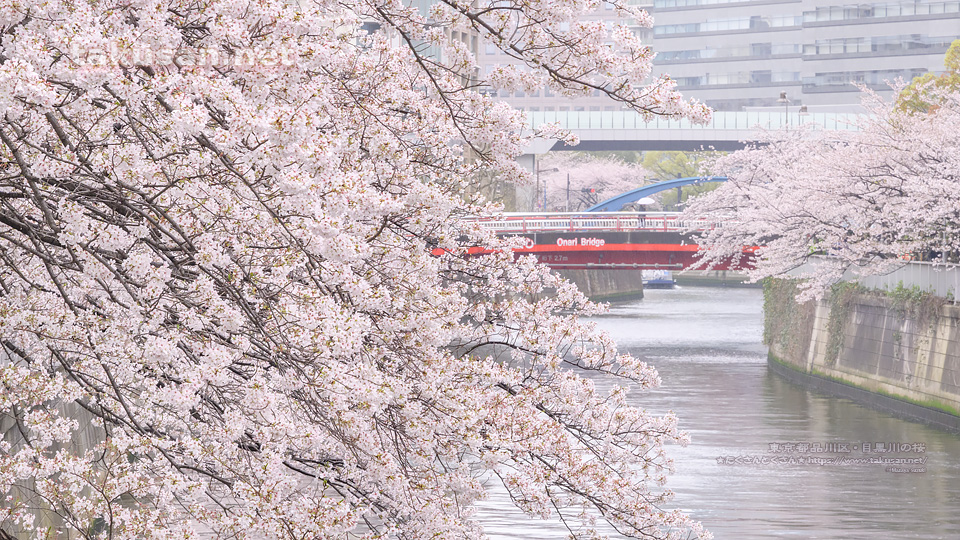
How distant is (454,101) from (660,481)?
10.5 feet

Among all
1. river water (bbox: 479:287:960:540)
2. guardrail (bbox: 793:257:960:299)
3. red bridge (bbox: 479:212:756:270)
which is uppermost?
red bridge (bbox: 479:212:756:270)

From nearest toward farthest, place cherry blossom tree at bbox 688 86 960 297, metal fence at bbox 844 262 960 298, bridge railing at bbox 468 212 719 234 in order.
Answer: metal fence at bbox 844 262 960 298, cherry blossom tree at bbox 688 86 960 297, bridge railing at bbox 468 212 719 234

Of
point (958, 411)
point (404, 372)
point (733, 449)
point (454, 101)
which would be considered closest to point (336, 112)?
point (454, 101)

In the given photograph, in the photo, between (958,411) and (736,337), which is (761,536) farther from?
(736,337)

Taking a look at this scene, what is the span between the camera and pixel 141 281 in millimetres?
5457

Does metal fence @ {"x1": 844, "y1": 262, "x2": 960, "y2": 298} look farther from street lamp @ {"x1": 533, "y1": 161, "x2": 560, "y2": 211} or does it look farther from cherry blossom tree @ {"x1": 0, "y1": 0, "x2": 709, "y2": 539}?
street lamp @ {"x1": 533, "y1": 161, "x2": 560, "y2": 211}

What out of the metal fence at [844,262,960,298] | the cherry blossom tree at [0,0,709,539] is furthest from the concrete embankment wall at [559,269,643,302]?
the cherry blossom tree at [0,0,709,539]

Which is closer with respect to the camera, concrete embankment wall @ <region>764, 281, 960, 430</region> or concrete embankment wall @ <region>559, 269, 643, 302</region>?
concrete embankment wall @ <region>764, 281, 960, 430</region>

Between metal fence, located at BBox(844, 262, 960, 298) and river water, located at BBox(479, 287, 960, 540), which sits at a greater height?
metal fence, located at BBox(844, 262, 960, 298)

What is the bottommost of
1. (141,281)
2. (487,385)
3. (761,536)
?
(761,536)

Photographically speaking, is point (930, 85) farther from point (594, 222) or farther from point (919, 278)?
point (919, 278)

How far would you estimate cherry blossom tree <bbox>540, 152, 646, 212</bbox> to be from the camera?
100750mm

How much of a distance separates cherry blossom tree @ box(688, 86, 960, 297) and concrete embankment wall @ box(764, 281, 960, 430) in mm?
949

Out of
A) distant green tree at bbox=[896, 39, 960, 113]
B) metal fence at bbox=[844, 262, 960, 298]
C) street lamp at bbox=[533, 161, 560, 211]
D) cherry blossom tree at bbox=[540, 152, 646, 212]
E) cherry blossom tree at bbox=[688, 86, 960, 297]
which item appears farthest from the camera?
cherry blossom tree at bbox=[540, 152, 646, 212]
